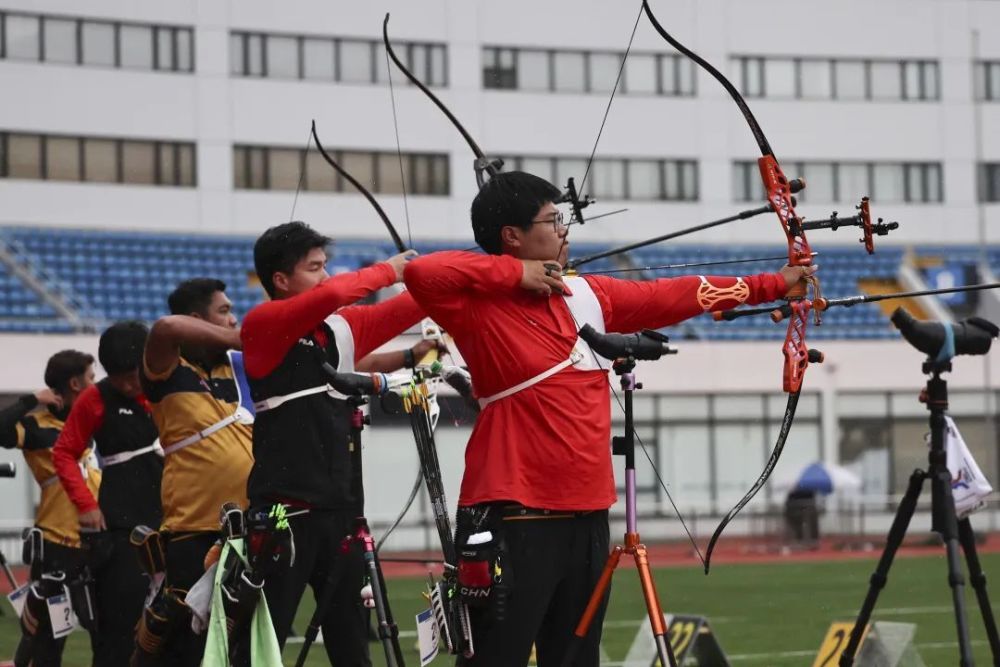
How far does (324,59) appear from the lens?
27953 millimetres

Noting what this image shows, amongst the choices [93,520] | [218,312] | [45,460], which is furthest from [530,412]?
[45,460]

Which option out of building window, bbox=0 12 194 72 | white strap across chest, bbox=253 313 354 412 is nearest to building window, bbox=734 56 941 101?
building window, bbox=0 12 194 72

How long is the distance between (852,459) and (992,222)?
550 centimetres

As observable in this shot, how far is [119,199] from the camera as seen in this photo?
2738cm

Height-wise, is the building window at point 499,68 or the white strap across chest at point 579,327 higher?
the building window at point 499,68

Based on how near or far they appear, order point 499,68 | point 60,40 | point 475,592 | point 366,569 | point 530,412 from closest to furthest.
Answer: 1. point 475,592
2. point 530,412
3. point 366,569
4. point 60,40
5. point 499,68

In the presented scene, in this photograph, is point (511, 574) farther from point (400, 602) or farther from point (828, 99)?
point (828, 99)

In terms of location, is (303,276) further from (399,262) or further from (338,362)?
(399,262)

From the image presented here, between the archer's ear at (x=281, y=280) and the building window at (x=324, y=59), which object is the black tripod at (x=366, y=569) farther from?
the building window at (x=324, y=59)

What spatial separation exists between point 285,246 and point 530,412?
1.53 metres

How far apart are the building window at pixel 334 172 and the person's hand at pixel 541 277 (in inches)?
907

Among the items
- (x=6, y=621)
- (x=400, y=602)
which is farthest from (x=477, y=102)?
(x=6, y=621)

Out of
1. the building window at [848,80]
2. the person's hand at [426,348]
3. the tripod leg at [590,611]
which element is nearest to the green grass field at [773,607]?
the person's hand at [426,348]

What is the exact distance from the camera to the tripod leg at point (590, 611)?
183 inches
